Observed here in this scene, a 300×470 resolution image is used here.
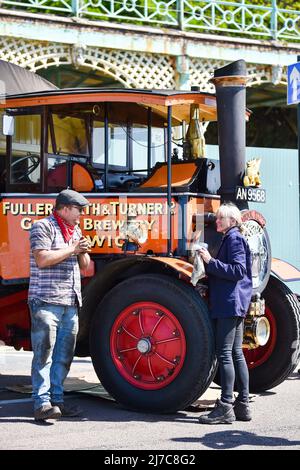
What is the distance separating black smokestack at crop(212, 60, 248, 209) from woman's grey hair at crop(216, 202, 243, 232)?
0.37 meters

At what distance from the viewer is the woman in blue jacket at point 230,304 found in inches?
257

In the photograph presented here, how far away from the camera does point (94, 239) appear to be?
7.32 metres

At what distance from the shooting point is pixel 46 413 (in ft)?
21.2

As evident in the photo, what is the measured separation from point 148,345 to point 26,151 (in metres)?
1.97

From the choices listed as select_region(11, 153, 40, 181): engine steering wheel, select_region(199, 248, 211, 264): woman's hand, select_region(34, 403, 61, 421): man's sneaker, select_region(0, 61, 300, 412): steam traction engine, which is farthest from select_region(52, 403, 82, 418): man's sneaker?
select_region(11, 153, 40, 181): engine steering wheel

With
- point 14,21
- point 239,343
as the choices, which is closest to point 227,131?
point 239,343

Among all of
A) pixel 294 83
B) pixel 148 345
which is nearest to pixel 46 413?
pixel 148 345

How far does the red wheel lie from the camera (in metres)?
6.80

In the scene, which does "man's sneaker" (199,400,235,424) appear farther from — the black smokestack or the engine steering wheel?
the engine steering wheel

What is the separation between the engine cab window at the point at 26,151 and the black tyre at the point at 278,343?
2263mm

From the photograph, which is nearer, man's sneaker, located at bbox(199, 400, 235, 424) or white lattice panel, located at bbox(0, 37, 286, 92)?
man's sneaker, located at bbox(199, 400, 235, 424)

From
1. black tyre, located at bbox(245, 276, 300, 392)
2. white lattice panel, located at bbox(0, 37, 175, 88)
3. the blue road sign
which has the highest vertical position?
white lattice panel, located at bbox(0, 37, 175, 88)

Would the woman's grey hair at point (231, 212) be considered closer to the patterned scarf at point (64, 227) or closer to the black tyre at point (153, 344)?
the black tyre at point (153, 344)

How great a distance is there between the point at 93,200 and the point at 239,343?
1.67 m
